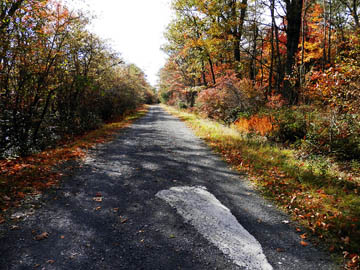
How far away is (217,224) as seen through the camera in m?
3.60

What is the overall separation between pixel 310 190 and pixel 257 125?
6.05 metres

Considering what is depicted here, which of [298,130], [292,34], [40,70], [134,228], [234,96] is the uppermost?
[292,34]

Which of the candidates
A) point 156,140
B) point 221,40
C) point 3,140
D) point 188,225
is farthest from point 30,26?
point 221,40

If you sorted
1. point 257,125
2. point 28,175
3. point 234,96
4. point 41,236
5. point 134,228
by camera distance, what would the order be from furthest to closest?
point 234,96 < point 257,125 < point 28,175 < point 134,228 < point 41,236

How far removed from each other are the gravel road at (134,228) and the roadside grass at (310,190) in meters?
0.31

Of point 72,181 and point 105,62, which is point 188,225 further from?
point 105,62

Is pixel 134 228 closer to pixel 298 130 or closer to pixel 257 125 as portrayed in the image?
pixel 298 130

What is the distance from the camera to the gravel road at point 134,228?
2.77 m

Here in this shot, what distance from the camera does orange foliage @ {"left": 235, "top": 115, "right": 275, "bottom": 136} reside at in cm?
995

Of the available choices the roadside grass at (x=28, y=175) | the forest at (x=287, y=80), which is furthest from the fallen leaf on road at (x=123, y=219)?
the forest at (x=287, y=80)

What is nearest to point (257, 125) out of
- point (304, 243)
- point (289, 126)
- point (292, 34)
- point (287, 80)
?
point (289, 126)

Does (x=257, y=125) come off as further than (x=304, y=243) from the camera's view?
Yes

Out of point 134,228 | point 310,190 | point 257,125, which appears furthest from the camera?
point 257,125

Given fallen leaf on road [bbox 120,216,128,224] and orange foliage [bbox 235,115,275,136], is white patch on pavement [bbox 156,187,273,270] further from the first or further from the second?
orange foliage [bbox 235,115,275,136]
